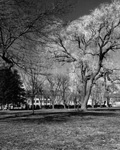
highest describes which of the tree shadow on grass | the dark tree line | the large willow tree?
the large willow tree

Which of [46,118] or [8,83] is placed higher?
[8,83]

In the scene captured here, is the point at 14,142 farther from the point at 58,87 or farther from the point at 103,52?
the point at 58,87

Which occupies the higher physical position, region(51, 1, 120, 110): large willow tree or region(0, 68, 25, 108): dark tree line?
region(51, 1, 120, 110): large willow tree

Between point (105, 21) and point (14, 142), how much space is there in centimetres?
1929

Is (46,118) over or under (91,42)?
under

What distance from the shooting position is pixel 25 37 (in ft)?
23.9

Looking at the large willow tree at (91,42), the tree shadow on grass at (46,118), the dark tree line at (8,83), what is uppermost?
the large willow tree at (91,42)

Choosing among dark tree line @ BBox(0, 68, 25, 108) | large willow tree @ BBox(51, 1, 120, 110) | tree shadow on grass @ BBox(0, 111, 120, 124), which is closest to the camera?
tree shadow on grass @ BBox(0, 111, 120, 124)

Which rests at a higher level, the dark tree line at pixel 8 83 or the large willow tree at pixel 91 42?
the large willow tree at pixel 91 42

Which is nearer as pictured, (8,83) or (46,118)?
(46,118)

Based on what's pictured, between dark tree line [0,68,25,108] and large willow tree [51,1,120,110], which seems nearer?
dark tree line [0,68,25,108]

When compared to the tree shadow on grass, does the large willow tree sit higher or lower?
higher

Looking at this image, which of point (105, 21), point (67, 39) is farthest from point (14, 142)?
point (67, 39)

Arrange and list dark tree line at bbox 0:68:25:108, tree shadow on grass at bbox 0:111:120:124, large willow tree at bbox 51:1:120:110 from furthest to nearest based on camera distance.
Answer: large willow tree at bbox 51:1:120:110, dark tree line at bbox 0:68:25:108, tree shadow on grass at bbox 0:111:120:124
